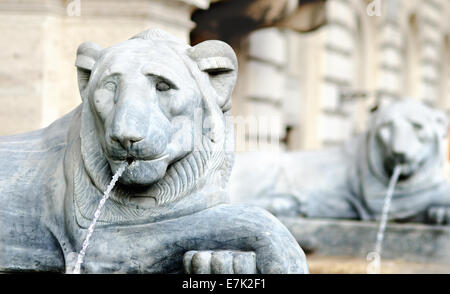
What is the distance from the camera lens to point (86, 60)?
293cm

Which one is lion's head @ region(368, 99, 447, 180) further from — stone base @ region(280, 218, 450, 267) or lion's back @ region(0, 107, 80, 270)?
lion's back @ region(0, 107, 80, 270)

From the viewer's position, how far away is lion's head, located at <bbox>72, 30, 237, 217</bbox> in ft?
8.68

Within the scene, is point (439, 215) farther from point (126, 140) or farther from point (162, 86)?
point (126, 140)

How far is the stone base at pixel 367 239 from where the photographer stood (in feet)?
16.1

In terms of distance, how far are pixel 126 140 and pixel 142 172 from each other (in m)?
0.13

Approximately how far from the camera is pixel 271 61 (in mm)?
9117

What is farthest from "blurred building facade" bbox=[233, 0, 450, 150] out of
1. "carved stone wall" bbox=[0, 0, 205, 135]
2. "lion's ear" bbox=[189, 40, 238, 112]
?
"lion's ear" bbox=[189, 40, 238, 112]

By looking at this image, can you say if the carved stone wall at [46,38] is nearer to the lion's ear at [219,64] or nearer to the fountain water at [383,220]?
the fountain water at [383,220]

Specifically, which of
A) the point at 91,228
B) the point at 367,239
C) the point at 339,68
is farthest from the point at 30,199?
the point at 339,68

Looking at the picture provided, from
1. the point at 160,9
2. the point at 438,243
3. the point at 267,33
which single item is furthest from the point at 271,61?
the point at 438,243

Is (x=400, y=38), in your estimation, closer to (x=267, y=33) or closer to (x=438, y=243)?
(x=267, y=33)

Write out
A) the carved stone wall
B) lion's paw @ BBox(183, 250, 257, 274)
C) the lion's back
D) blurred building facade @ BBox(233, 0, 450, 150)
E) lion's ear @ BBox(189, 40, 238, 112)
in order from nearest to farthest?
lion's paw @ BBox(183, 250, 257, 274) → lion's ear @ BBox(189, 40, 238, 112) → the lion's back → the carved stone wall → blurred building facade @ BBox(233, 0, 450, 150)

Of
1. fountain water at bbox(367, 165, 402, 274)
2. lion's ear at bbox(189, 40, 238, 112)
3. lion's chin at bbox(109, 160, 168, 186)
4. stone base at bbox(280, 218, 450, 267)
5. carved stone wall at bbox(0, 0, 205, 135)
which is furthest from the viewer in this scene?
carved stone wall at bbox(0, 0, 205, 135)
